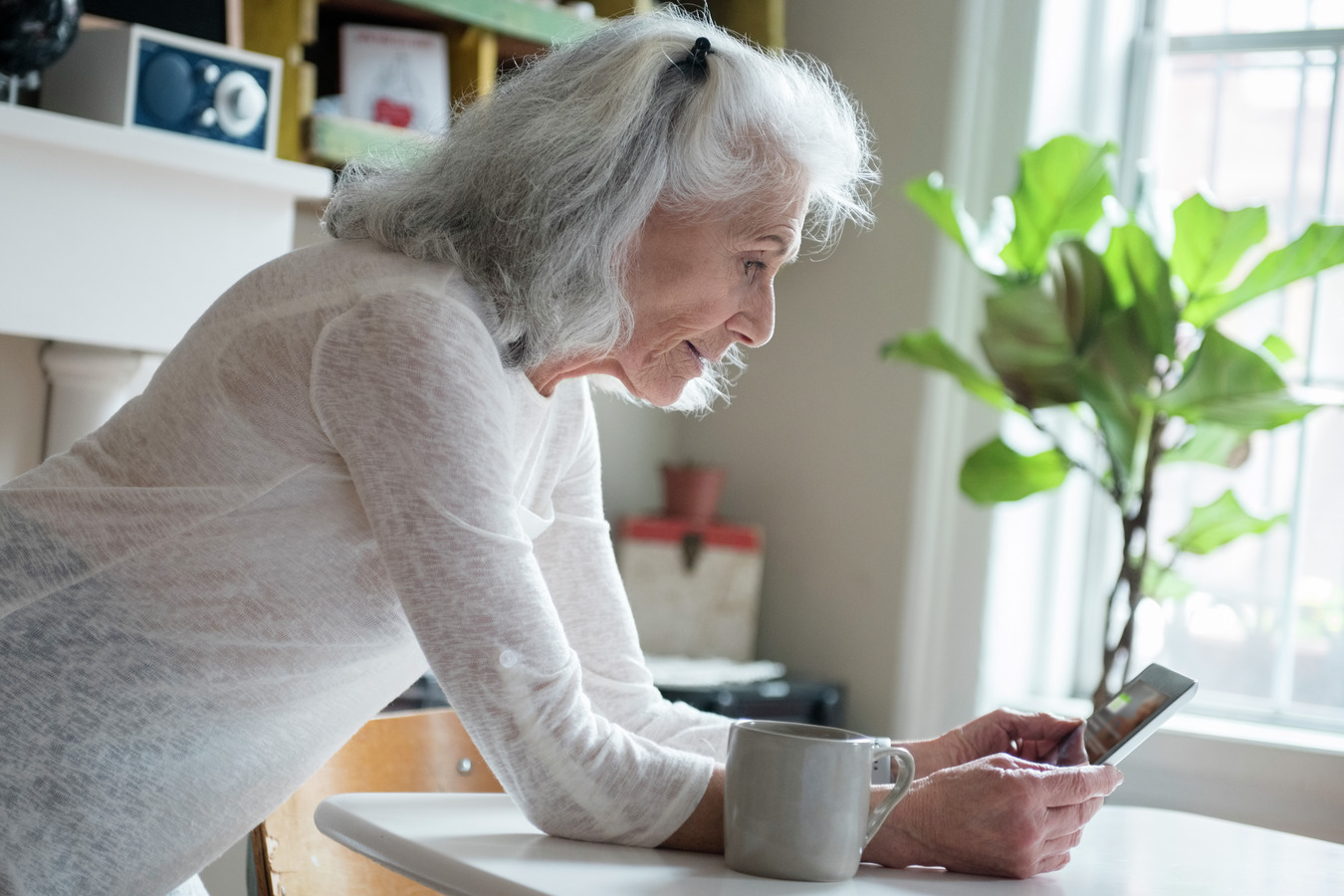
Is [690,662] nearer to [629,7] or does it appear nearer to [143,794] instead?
[629,7]

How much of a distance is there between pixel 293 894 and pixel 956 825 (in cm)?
52

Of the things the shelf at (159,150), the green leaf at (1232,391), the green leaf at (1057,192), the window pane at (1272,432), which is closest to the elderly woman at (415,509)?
the shelf at (159,150)

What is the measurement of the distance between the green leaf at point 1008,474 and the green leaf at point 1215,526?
22 cm

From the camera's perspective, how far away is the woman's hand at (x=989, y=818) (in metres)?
0.84

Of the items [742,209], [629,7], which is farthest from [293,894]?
[629,7]

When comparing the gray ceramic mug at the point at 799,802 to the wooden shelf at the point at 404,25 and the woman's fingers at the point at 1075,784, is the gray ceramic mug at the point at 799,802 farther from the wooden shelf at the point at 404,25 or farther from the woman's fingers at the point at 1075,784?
the wooden shelf at the point at 404,25

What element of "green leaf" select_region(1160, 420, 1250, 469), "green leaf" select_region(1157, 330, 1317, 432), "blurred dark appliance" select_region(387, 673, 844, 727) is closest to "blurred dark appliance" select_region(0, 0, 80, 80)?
"blurred dark appliance" select_region(387, 673, 844, 727)

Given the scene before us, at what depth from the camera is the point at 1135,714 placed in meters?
1.00

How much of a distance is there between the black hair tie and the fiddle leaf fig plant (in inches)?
45.2

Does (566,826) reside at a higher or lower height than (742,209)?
lower

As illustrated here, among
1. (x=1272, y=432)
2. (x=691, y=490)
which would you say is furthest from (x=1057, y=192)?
(x=691, y=490)

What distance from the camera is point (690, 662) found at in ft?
7.86

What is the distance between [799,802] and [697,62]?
1.81 ft

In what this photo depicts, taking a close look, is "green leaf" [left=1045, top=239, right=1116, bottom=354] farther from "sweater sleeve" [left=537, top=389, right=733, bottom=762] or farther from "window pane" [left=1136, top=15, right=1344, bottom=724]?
"sweater sleeve" [left=537, top=389, right=733, bottom=762]
